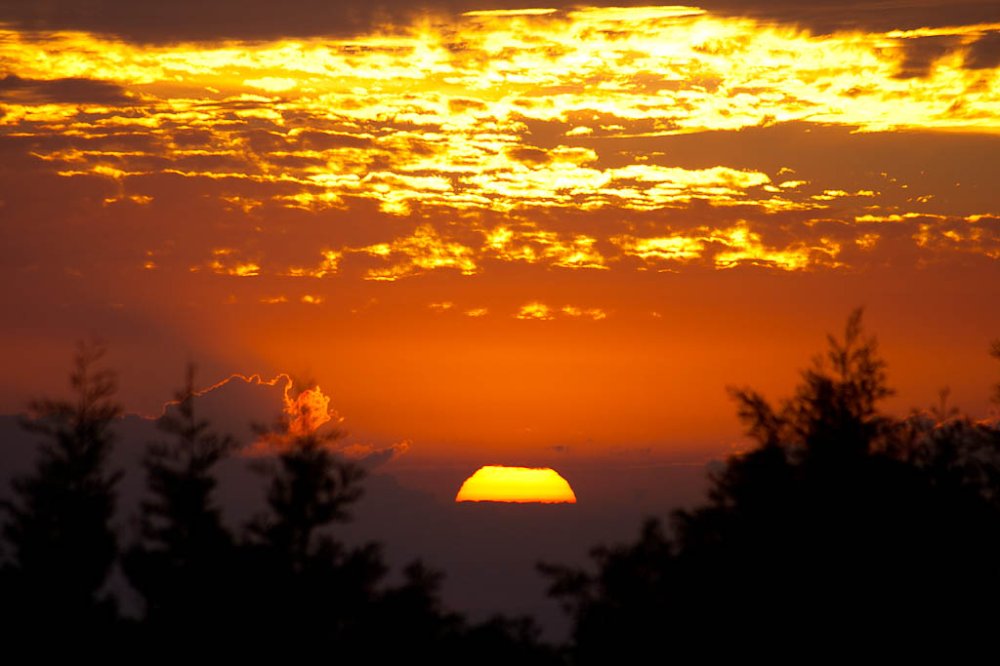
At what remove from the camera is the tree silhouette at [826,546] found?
27.6m

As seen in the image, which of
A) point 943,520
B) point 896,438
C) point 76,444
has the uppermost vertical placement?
point 76,444

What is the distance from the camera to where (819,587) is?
28188mm

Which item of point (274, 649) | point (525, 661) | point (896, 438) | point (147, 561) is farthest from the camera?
point (147, 561)

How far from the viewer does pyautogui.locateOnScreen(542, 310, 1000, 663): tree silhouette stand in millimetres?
27578

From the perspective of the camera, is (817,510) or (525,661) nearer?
(817,510)

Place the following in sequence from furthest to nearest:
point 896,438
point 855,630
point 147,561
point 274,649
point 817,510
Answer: point 147,561 → point 274,649 → point 896,438 → point 817,510 → point 855,630

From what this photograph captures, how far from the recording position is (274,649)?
4666 cm

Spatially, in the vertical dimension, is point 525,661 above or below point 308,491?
below

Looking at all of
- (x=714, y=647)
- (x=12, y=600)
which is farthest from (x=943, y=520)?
(x=12, y=600)

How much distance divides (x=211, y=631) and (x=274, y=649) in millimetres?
2138

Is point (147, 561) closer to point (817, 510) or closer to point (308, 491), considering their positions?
point (308, 491)

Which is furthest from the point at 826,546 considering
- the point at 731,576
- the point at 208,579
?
the point at 208,579

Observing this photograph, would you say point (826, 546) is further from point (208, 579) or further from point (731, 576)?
point (208, 579)

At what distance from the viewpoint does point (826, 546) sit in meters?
28.8
